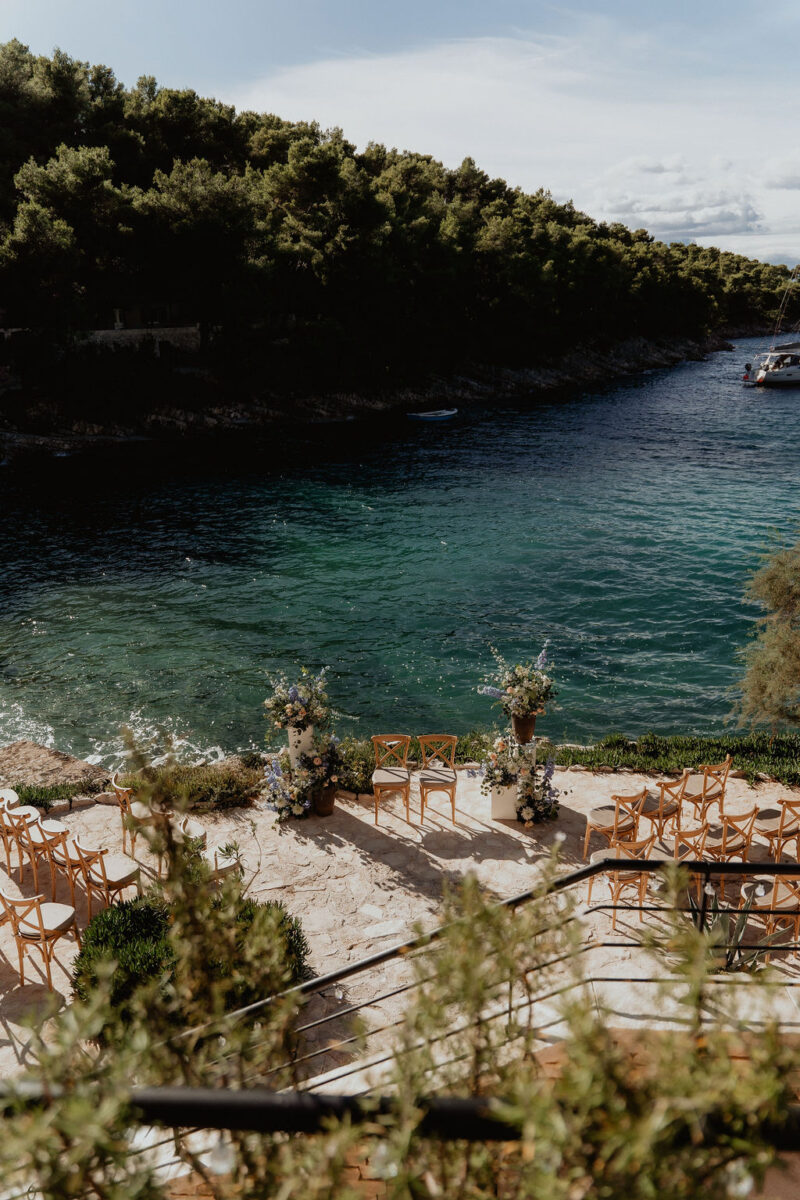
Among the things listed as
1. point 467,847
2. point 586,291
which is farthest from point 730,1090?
point 586,291

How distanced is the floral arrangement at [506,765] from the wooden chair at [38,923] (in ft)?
18.1

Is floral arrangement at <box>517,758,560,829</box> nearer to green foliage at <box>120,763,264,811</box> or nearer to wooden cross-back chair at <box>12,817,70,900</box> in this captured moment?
green foliage at <box>120,763,264,811</box>

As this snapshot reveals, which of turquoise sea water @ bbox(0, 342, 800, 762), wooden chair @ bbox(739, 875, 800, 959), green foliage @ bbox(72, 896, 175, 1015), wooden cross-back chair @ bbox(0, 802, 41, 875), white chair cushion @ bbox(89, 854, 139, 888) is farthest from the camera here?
turquoise sea water @ bbox(0, 342, 800, 762)

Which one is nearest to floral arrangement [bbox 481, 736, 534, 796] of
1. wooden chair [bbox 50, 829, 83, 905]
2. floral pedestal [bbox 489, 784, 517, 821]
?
floral pedestal [bbox 489, 784, 517, 821]

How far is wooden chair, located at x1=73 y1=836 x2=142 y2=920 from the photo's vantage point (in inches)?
Answer: 359

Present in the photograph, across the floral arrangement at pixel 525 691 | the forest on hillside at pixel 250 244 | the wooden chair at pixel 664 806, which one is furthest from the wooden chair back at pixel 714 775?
the forest on hillside at pixel 250 244

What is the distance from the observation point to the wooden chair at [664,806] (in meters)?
10.6

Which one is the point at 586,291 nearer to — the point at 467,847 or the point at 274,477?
the point at 274,477

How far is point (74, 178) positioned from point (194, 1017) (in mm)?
50818

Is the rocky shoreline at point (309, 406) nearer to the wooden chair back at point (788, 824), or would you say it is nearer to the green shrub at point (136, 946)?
the green shrub at point (136, 946)

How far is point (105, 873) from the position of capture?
29.7 ft

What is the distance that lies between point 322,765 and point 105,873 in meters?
3.30

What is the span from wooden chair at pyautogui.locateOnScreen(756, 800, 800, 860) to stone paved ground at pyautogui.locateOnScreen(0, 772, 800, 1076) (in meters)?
1.06

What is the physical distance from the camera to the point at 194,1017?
10.5ft
